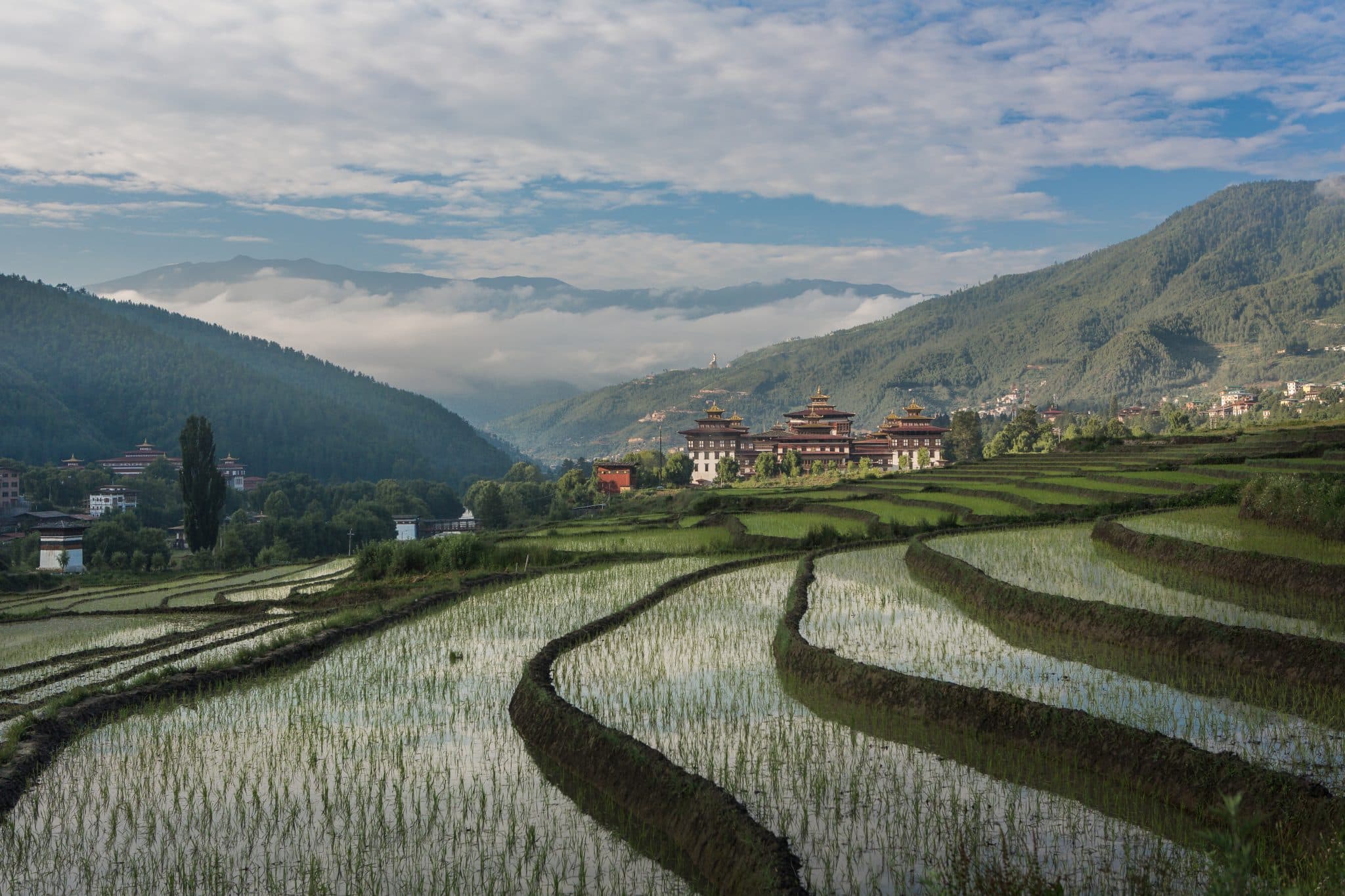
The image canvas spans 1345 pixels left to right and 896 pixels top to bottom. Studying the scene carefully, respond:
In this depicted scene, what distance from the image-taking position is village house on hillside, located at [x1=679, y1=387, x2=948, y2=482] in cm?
9900

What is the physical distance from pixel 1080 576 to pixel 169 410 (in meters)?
175

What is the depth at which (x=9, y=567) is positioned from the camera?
53.8 meters

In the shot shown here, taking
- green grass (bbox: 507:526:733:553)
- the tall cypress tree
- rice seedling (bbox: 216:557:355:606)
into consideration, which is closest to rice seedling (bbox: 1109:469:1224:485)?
green grass (bbox: 507:526:733:553)

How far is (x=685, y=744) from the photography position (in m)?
7.71

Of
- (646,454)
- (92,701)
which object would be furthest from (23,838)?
(646,454)

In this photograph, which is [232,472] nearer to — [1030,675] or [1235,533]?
[1235,533]

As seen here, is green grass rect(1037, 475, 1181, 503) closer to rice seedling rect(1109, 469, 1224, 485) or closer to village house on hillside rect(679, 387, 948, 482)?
rice seedling rect(1109, 469, 1224, 485)

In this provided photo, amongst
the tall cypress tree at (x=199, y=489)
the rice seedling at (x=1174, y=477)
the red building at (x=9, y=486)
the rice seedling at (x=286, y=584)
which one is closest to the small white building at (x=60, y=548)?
the tall cypress tree at (x=199, y=489)

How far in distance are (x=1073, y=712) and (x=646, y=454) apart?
99201 millimetres

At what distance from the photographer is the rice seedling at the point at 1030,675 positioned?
6.79m

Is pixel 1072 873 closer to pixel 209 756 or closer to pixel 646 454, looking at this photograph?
pixel 209 756

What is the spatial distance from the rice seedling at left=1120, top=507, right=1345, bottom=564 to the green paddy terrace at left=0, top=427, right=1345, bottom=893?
0.70ft

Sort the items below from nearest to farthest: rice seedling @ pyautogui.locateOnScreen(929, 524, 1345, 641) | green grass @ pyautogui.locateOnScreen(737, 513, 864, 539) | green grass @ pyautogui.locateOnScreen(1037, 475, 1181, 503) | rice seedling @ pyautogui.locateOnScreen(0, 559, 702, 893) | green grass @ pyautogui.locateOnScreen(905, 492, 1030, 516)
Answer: rice seedling @ pyautogui.locateOnScreen(0, 559, 702, 893), rice seedling @ pyautogui.locateOnScreen(929, 524, 1345, 641), green grass @ pyautogui.locateOnScreen(737, 513, 864, 539), green grass @ pyautogui.locateOnScreen(1037, 475, 1181, 503), green grass @ pyautogui.locateOnScreen(905, 492, 1030, 516)

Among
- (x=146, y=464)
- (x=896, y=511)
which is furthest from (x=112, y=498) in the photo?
(x=896, y=511)
